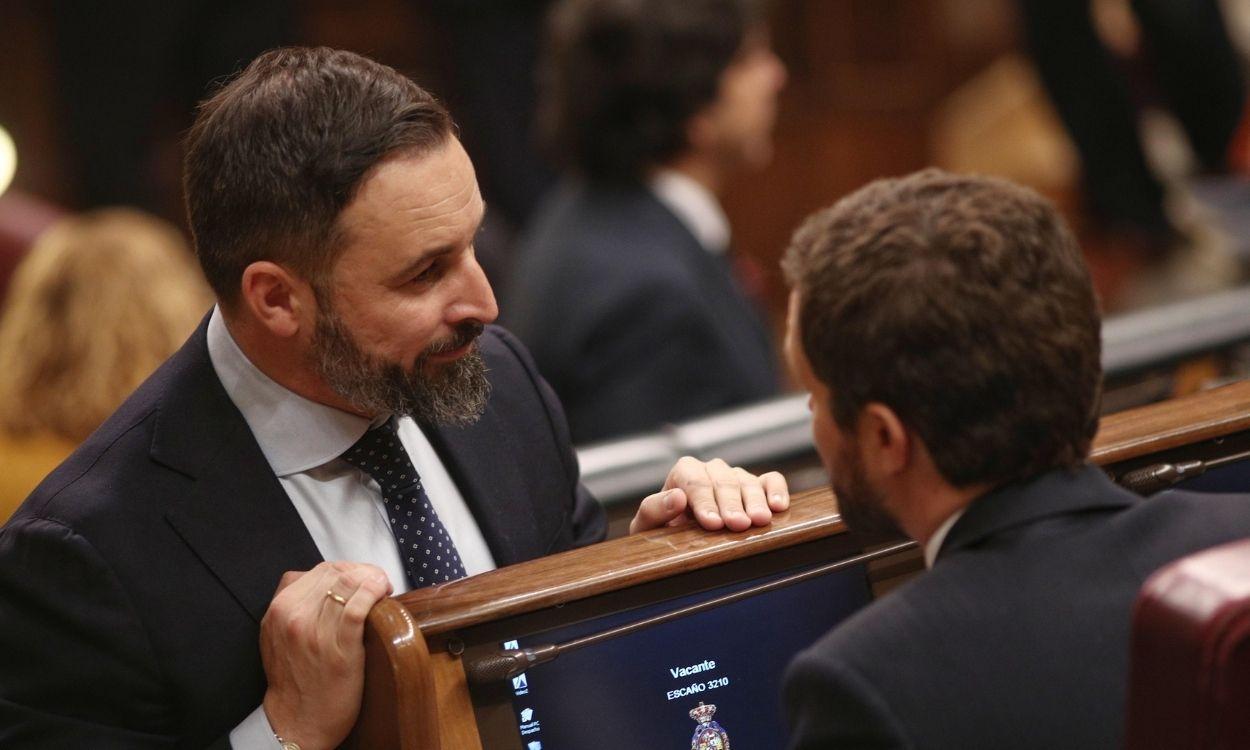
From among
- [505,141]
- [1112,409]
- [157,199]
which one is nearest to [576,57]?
[1112,409]

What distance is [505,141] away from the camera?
6.48 metres

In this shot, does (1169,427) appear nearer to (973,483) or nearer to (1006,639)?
(973,483)

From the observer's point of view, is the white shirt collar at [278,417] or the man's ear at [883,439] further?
the white shirt collar at [278,417]

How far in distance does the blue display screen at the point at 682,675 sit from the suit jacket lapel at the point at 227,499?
287mm

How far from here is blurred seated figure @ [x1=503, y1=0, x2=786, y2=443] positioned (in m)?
3.30

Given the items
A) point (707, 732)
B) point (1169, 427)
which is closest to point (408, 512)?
point (707, 732)

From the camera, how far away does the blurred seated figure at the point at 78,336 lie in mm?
2723

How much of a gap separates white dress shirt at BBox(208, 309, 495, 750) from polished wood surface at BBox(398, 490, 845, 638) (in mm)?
183

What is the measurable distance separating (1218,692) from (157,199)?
5.96 meters

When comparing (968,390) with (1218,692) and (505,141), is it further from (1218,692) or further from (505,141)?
(505,141)

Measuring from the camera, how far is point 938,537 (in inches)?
53.0

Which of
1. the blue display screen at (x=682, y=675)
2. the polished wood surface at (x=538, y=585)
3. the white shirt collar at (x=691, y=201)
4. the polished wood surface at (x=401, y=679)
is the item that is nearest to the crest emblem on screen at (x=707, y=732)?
the blue display screen at (x=682, y=675)

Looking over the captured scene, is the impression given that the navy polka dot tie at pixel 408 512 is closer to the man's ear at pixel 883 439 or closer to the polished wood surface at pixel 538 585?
the polished wood surface at pixel 538 585

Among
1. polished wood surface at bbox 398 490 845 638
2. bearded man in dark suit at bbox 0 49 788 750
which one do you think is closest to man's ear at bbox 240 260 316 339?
bearded man in dark suit at bbox 0 49 788 750
